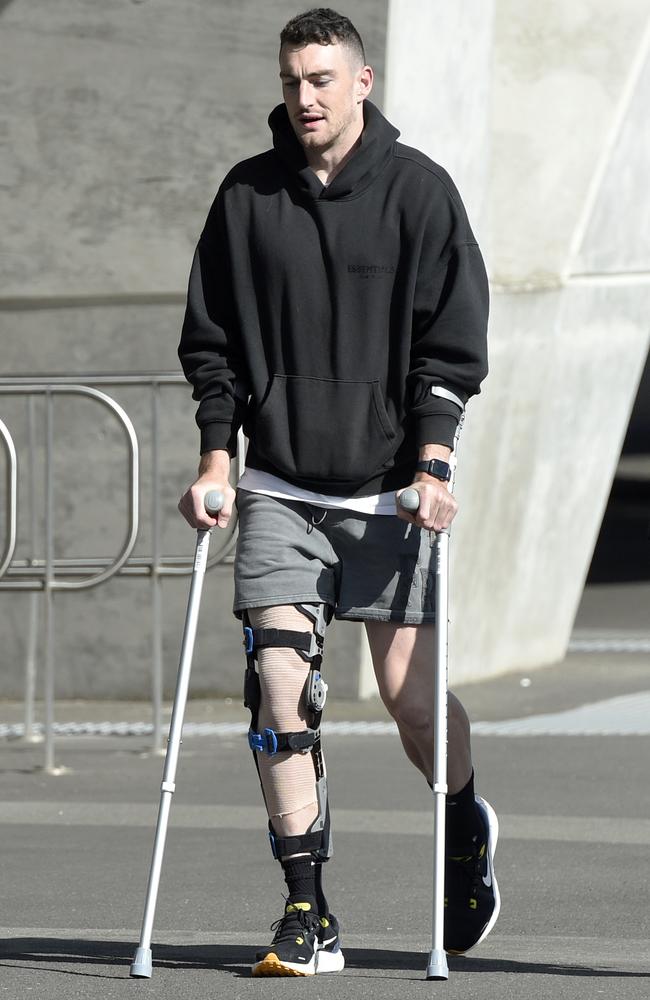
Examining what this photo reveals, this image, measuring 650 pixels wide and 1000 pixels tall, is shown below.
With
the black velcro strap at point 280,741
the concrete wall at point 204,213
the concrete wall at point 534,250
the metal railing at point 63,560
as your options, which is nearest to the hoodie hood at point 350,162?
the black velcro strap at point 280,741

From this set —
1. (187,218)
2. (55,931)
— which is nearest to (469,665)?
(187,218)

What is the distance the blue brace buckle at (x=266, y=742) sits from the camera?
4.38 meters

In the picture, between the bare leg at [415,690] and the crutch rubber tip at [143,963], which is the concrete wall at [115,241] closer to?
the bare leg at [415,690]

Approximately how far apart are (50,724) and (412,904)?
276 centimetres

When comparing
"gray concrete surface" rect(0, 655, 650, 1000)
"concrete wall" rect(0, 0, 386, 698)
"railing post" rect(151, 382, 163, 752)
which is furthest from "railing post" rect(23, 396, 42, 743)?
"concrete wall" rect(0, 0, 386, 698)

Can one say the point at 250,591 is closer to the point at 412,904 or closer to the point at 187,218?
the point at 412,904

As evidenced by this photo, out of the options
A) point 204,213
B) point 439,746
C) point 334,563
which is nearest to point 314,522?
point 334,563

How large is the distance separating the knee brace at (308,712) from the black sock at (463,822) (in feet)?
0.99

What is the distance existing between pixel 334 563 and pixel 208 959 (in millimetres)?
961

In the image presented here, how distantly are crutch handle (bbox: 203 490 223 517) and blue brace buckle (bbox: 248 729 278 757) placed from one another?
50 cm

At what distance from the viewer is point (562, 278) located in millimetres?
10109

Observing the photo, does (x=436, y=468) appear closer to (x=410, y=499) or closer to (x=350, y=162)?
(x=410, y=499)

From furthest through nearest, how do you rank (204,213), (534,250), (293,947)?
(534,250) → (204,213) → (293,947)

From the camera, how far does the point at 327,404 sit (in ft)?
14.5
